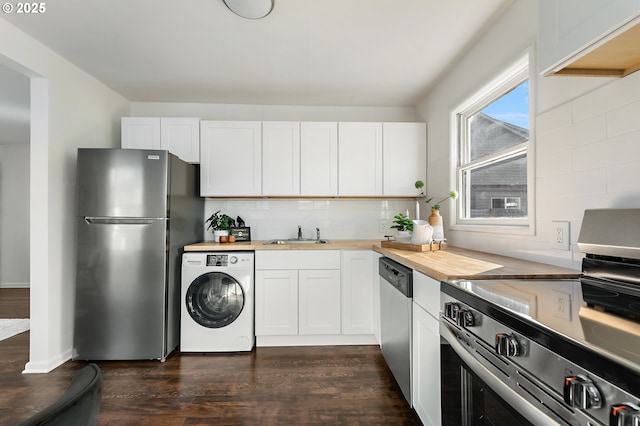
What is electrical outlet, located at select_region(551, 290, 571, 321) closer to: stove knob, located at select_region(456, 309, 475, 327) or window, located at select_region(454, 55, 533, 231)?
stove knob, located at select_region(456, 309, 475, 327)

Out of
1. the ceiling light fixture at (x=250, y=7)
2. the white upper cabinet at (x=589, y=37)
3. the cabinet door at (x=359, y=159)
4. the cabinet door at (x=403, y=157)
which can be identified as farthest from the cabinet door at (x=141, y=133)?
the white upper cabinet at (x=589, y=37)

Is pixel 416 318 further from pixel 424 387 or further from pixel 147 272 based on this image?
pixel 147 272

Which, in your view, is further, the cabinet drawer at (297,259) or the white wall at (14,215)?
the white wall at (14,215)

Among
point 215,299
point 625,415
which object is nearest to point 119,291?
point 215,299

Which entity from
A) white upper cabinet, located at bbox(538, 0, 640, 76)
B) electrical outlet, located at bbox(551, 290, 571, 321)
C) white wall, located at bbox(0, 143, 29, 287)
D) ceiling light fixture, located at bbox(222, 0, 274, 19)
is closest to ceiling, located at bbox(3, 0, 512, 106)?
ceiling light fixture, located at bbox(222, 0, 274, 19)

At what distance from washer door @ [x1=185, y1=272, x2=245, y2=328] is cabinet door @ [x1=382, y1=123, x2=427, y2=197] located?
1.81m

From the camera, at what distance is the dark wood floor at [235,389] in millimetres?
1889

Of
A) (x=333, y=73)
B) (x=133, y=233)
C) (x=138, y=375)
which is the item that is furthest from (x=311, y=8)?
(x=138, y=375)

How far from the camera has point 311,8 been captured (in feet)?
6.45

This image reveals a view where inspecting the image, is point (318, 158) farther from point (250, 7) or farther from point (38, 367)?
point (38, 367)

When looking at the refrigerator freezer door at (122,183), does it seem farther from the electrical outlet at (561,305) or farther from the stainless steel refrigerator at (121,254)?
the electrical outlet at (561,305)

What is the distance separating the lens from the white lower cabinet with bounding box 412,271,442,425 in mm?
1459

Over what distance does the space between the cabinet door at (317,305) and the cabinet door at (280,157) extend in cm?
95

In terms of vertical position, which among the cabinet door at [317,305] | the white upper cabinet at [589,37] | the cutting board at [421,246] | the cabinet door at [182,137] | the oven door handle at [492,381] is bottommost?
the cabinet door at [317,305]
